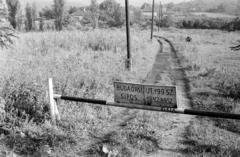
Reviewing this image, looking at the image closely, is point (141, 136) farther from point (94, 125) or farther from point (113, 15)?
point (113, 15)

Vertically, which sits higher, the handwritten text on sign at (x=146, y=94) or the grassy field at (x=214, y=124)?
the handwritten text on sign at (x=146, y=94)

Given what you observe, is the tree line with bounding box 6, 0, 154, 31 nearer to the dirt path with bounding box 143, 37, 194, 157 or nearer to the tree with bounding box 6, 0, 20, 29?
the tree with bounding box 6, 0, 20, 29

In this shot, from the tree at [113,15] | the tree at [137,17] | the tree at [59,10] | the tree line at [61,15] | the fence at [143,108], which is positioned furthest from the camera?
the tree at [137,17]

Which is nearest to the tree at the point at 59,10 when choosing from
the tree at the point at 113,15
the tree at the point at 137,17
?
the tree at the point at 113,15

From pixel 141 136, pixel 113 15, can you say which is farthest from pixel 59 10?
pixel 141 136

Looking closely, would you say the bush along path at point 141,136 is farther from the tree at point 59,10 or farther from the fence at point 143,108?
the tree at point 59,10

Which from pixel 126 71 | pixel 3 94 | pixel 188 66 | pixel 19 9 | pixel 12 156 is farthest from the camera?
pixel 19 9

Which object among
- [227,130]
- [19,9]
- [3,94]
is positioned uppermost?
[19,9]

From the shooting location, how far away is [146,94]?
4684 mm

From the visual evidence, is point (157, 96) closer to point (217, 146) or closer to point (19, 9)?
point (217, 146)

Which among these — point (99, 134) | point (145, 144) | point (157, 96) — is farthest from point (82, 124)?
point (157, 96)

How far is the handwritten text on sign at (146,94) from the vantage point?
4486 millimetres

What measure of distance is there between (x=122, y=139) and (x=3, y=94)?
3.30 m

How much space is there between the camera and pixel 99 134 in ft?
17.7
